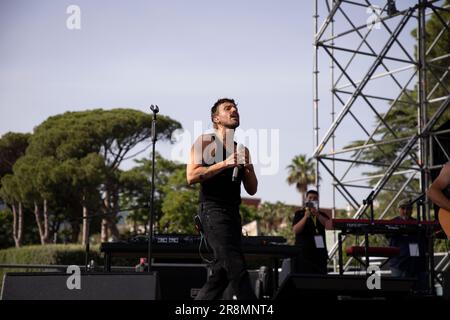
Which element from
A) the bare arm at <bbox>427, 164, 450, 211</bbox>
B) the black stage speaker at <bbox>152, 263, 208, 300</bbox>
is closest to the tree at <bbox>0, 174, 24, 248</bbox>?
the black stage speaker at <bbox>152, 263, 208, 300</bbox>

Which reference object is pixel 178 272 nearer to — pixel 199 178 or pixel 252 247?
pixel 252 247

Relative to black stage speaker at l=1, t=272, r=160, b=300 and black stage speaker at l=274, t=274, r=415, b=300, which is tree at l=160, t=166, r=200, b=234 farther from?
black stage speaker at l=1, t=272, r=160, b=300

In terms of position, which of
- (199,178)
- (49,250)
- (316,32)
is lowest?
(49,250)

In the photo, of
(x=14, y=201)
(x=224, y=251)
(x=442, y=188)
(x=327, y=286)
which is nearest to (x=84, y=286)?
(x=224, y=251)

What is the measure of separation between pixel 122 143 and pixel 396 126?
18.8 m

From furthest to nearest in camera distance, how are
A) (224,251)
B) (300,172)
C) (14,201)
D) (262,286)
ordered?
(300,172), (14,201), (262,286), (224,251)

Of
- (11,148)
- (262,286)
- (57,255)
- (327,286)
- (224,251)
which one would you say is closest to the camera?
(224,251)

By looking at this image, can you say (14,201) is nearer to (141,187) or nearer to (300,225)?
(141,187)

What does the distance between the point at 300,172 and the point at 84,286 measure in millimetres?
49741

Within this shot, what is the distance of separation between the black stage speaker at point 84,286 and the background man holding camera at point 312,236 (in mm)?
4011

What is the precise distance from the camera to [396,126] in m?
29.7

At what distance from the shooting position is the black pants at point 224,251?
437 centimetres

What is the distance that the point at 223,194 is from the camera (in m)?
4.45
